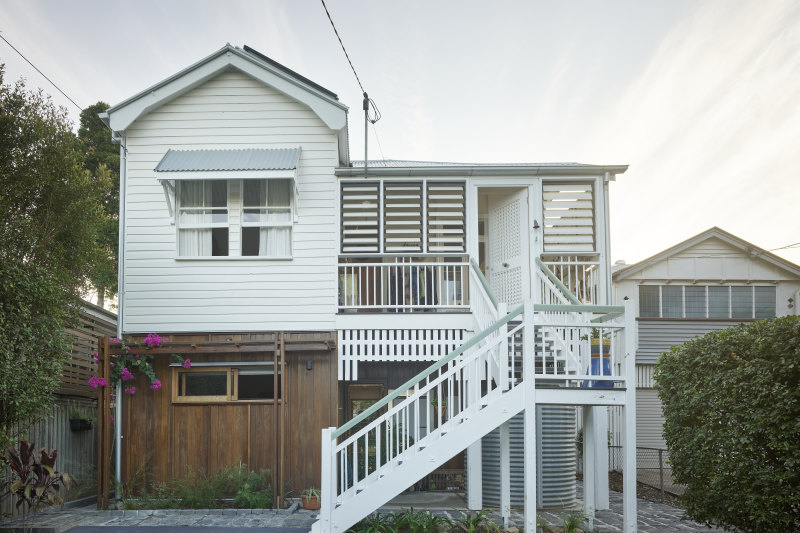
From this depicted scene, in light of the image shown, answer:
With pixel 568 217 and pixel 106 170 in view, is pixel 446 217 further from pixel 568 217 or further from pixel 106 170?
pixel 106 170

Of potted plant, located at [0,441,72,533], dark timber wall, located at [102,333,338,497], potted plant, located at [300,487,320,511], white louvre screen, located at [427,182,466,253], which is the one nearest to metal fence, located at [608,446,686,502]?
white louvre screen, located at [427,182,466,253]

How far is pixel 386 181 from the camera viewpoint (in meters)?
11.0

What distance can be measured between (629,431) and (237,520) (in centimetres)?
539

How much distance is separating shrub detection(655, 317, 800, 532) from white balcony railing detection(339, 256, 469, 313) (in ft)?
13.5

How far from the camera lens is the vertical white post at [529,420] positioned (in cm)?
736

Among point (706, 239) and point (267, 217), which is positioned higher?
point (706, 239)

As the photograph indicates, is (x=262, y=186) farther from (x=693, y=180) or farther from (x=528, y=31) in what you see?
(x=693, y=180)

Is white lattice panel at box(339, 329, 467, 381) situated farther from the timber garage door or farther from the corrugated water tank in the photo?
the timber garage door

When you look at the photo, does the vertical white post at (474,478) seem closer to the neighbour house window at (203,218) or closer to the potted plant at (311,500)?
the potted plant at (311,500)

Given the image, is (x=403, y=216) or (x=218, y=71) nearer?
(x=218, y=71)

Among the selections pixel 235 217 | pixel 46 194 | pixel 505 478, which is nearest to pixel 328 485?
pixel 505 478

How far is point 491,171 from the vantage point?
10859 millimetres

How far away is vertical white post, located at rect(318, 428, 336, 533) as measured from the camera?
7422mm

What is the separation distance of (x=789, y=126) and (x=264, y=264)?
1028 cm
